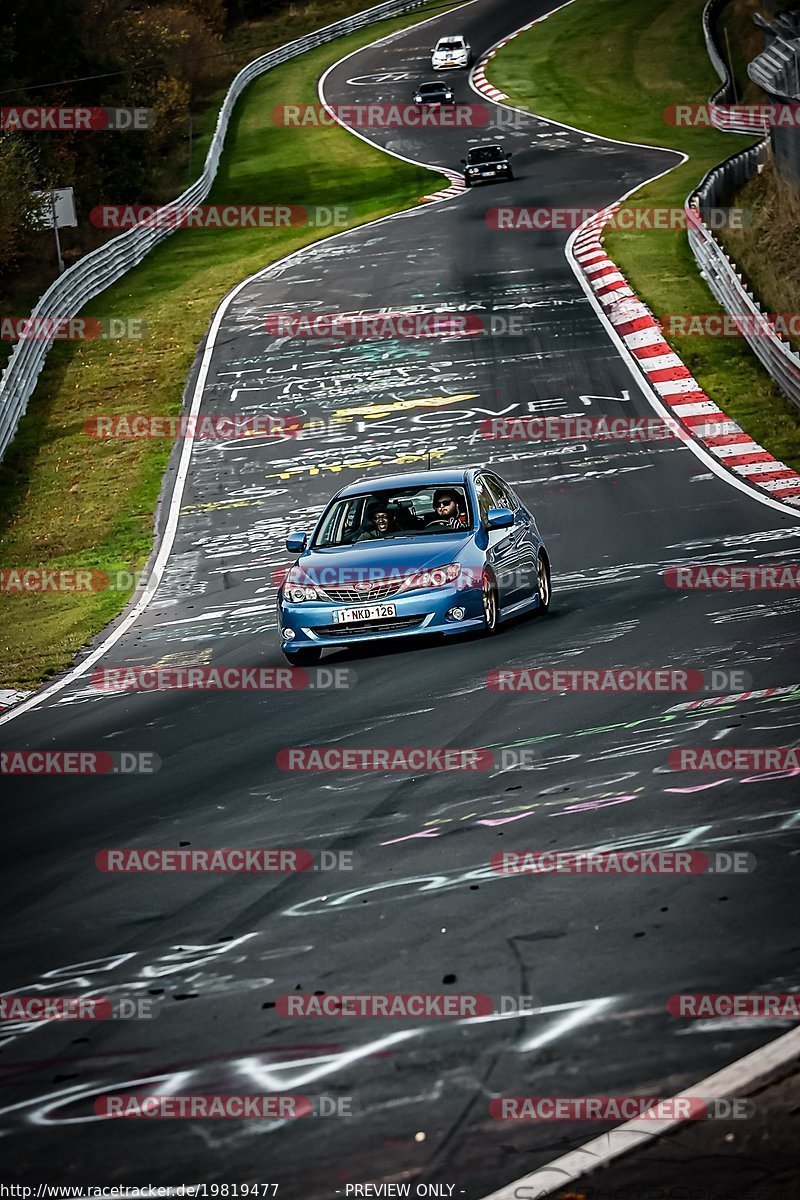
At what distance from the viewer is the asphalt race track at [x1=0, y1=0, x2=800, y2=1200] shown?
501 cm

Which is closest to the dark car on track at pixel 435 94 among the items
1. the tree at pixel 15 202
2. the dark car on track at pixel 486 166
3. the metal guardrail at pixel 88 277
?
the metal guardrail at pixel 88 277

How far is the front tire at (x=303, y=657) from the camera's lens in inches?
540

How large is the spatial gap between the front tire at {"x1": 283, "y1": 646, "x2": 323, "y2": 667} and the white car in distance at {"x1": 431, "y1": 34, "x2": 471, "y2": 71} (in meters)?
59.8

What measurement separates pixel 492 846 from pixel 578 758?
1.61m

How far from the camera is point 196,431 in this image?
29.4 meters

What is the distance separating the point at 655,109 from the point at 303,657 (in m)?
50.1

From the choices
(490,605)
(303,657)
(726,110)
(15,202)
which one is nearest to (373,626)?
(303,657)

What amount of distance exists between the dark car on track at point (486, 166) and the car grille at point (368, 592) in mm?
36776

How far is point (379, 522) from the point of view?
14570 mm

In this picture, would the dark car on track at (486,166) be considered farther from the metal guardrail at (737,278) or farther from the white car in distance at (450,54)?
the white car in distance at (450,54)

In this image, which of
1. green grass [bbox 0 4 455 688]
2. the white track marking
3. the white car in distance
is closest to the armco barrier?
A: green grass [bbox 0 4 455 688]

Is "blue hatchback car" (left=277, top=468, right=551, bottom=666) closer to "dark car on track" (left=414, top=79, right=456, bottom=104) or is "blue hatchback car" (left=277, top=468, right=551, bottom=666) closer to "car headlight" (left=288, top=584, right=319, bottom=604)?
"car headlight" (left=288, top=584, right=319, bottom=604)

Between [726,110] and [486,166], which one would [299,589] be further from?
[726,110]

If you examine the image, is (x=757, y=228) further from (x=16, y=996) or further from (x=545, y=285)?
(x=16, y=996)
